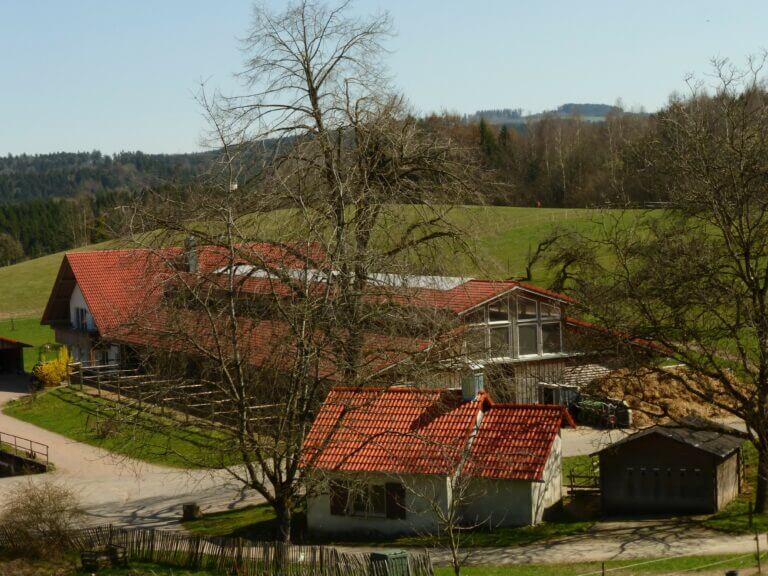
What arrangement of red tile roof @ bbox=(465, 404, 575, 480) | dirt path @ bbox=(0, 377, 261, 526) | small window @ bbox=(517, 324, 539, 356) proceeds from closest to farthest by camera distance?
red tile roof @ bbox=(465, 404, 575, 480)
dirt path @ bbox=(0, 377, 261, 526)
small window @ bbox=(517, 324, 539, 356)

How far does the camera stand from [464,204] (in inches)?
1215

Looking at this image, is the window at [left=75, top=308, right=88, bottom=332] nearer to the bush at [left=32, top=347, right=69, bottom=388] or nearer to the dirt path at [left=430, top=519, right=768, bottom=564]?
the bush at [left=32, top=347, right=69, bottom=388]

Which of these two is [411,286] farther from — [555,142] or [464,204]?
[555,142]

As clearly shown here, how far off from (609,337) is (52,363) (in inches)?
1251

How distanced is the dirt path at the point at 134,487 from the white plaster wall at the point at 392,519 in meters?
3.17

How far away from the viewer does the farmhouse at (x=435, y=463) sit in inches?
992

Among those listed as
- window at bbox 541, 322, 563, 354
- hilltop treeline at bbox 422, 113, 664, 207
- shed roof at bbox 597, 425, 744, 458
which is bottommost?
shed roof at bbox 597, 425, 744, 458

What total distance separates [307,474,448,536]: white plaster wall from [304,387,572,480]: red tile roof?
377 mm

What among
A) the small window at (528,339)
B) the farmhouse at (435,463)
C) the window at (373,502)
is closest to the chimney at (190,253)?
the farmhouse at (435,463)

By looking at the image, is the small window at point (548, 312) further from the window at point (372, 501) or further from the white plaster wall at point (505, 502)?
the window at point (372, 501)

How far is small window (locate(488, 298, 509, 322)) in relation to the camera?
Result: 1490 inches

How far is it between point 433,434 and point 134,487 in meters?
11.2

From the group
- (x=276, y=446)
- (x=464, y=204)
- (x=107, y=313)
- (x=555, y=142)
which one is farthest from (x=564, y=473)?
(x=555, y=142)

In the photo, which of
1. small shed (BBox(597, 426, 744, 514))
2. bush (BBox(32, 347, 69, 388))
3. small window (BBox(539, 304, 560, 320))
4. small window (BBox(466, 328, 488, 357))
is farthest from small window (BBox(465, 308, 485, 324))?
bush (BBox(32, 347, 69, 388))
